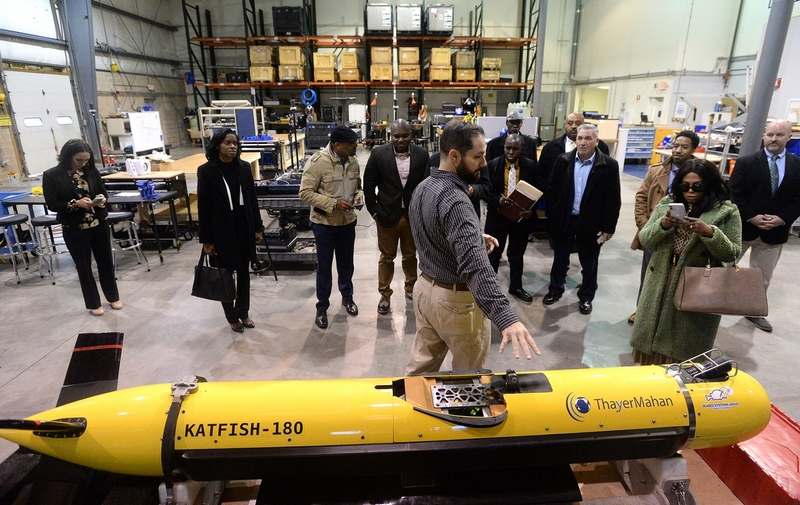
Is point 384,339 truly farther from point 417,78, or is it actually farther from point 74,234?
point 417,78

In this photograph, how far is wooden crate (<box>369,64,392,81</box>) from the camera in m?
13.1

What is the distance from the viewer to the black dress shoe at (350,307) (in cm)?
409

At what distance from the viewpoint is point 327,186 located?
363 cm

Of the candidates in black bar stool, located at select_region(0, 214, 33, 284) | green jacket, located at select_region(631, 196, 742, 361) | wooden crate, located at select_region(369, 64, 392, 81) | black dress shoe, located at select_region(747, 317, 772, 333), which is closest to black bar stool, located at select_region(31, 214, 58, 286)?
black bar stool, located at select_region(0, 214, 33, 284)

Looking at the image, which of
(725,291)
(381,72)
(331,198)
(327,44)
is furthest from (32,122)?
(725,291)

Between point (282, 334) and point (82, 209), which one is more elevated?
point (82, 209)

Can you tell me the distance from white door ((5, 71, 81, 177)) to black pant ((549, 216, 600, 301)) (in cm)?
989

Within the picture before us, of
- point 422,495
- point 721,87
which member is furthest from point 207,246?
point 721,87

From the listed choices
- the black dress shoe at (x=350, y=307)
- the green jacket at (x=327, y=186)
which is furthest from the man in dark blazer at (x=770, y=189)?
the black dress shoe at (x=350, y=307)

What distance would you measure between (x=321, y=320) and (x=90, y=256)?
81.1 inches

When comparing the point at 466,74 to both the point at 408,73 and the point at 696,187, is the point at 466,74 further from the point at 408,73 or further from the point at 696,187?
the point at 696,187

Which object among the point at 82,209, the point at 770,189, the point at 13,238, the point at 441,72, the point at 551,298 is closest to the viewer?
the point at 770,189

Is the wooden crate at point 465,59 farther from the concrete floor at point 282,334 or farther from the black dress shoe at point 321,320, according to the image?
the black dress shoe at point 321,320

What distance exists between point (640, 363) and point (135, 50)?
1581 cm
